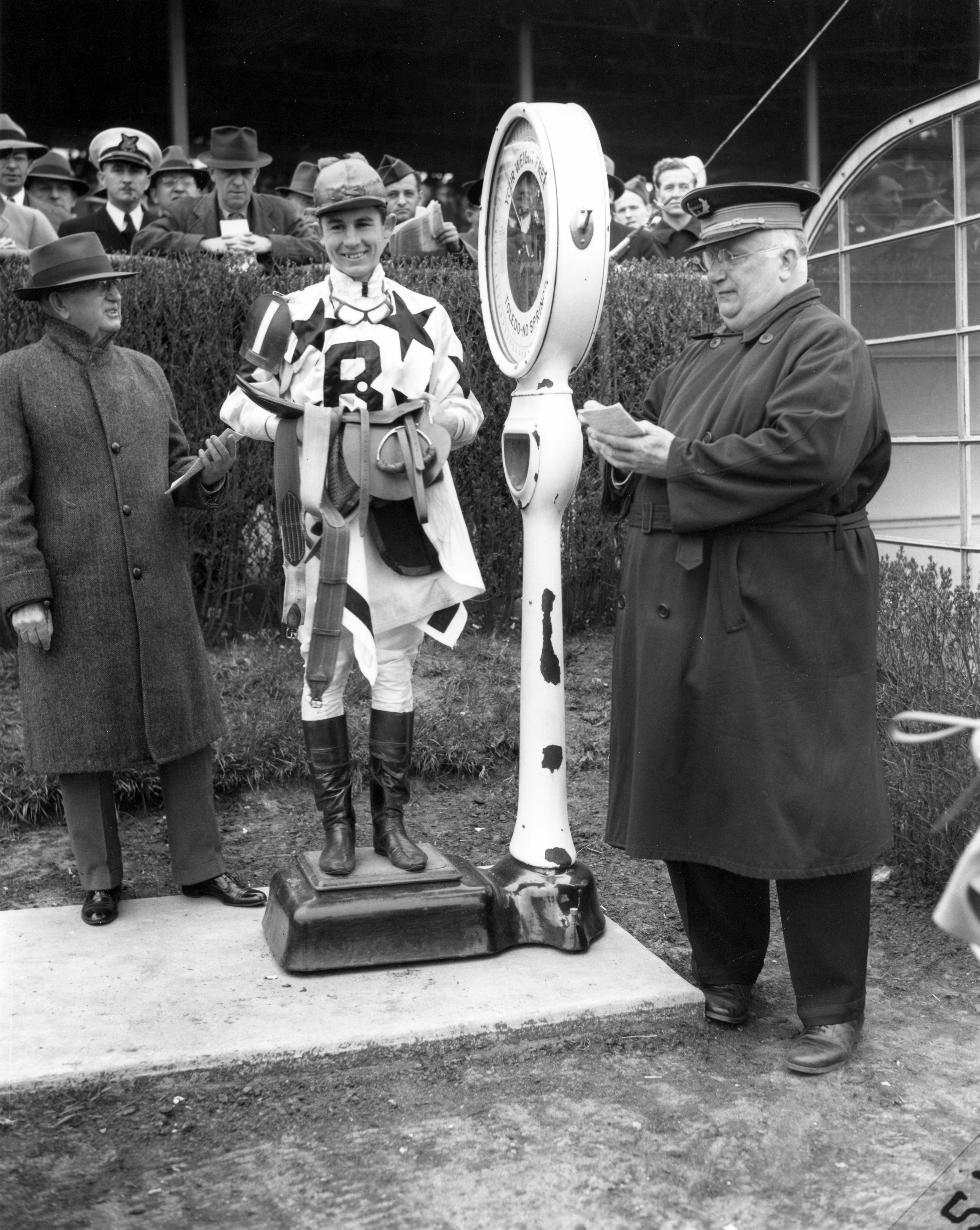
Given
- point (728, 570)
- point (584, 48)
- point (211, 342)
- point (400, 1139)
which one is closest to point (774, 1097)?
point (400, 1139)

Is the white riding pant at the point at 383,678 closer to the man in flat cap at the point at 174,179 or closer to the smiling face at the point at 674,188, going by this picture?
the smiling face at the point at 674,188

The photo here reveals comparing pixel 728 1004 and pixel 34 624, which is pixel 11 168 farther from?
pixel 728 1004

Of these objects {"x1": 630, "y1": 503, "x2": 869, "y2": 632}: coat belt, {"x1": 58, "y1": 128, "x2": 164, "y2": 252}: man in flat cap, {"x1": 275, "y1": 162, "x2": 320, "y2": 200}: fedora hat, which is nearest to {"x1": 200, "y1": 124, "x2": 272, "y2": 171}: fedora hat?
{"x1": 58, "y1": 128, "x2": 164, "y2": 252}: man in flat cap

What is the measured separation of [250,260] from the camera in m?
6.30

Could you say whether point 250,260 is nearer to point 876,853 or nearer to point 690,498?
point 690,498

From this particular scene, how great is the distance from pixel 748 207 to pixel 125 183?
15.8 feet

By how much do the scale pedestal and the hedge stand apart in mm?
2435

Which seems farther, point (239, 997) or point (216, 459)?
point (216, 459)

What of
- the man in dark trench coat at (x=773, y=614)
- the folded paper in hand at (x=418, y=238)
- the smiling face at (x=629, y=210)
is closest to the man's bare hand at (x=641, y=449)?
the man in dark trench coat at (x=773, y=614)

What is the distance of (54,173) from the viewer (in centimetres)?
805

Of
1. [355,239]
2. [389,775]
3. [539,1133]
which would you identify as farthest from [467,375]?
[539,1133]

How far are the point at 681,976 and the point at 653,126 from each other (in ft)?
29.0

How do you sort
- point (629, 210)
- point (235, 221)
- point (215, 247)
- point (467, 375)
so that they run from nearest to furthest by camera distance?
point (467, 375) → point (215, 247) → point (235, 221) → point (629, 210)

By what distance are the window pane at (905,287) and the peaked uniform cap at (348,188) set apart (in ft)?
13.6
